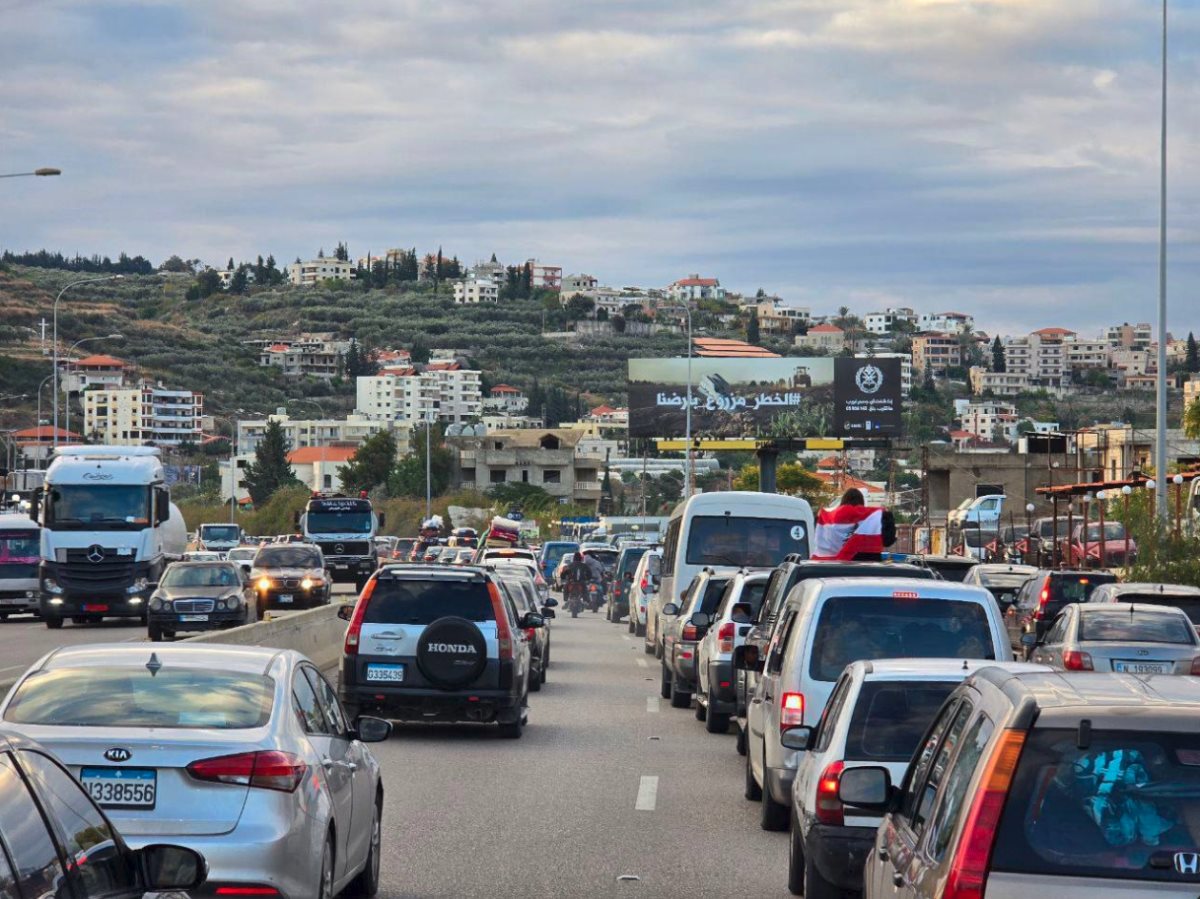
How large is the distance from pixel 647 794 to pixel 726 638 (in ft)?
15.4

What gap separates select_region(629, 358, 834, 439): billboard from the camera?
88188 mm

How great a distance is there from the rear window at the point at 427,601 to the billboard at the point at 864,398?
6845 centimetres

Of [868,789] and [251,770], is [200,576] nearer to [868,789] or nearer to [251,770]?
[251,770]

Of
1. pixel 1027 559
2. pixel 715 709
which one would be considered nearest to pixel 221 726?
pixel 715 709

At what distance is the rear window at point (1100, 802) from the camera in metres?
5.34

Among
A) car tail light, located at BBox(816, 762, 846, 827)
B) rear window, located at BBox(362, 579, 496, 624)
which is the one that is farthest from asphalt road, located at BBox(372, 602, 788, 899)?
car tail light, located at BBox(816, 762, 846, 827)

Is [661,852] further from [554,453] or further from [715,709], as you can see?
[554,453]

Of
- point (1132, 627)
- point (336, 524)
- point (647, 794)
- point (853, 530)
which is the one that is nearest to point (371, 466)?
point (336, 524)

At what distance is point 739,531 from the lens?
28594 millimetres

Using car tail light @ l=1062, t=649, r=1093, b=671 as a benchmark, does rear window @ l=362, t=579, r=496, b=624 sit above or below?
above

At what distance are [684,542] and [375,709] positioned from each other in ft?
32.3

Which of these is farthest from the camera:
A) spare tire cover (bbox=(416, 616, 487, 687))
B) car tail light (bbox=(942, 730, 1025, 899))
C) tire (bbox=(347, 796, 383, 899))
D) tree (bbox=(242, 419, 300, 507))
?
tree (bbox=(242, 419, 300, 507))

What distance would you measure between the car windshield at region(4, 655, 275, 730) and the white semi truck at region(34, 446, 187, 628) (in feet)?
106

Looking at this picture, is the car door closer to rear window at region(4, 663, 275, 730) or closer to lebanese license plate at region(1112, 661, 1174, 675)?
rear window at region(4, 663, 275, 730)
